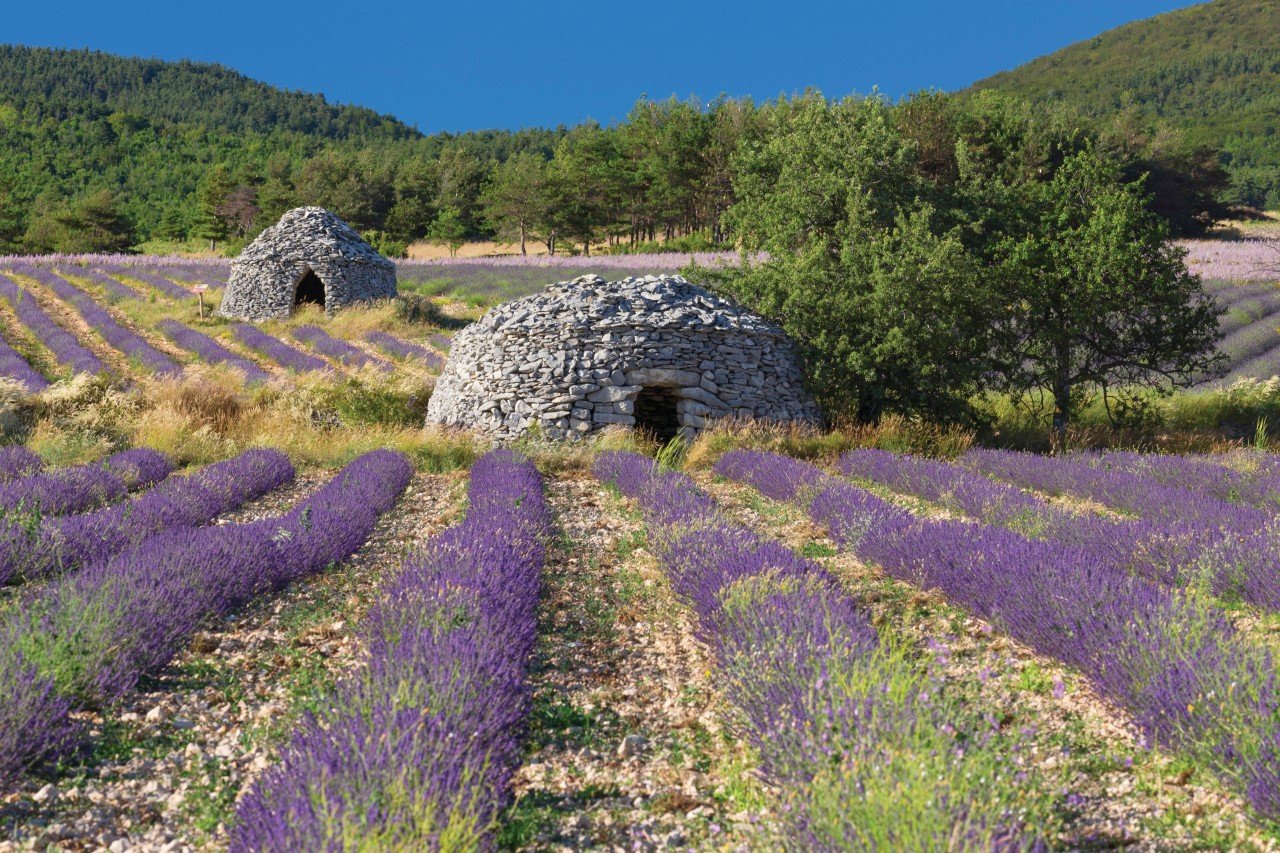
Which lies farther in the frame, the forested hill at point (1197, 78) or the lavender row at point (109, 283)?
the forested hill at point (1197, 78)

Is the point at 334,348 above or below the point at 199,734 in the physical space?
above

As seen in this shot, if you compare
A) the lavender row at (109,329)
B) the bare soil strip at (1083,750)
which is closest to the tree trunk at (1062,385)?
the bare soil strip at (1083,750)

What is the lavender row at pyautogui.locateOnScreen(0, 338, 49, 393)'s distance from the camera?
13719mm

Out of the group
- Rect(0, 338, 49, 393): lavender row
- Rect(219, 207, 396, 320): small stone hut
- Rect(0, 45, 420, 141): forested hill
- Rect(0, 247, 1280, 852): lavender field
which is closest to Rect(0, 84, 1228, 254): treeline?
Rect(219, 207, 396, 320): small stone hut

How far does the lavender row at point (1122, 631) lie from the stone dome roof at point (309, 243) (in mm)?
21543

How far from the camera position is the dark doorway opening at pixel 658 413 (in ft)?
41.7

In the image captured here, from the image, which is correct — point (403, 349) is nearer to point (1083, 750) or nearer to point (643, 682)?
point (643, 682)

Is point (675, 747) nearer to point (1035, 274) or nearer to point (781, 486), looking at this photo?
point (781, 486)

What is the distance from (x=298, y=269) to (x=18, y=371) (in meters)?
10.2

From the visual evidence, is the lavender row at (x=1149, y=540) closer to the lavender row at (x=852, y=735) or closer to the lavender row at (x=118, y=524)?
the lavender row at (x=852, y=735)

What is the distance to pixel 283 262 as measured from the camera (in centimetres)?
2441

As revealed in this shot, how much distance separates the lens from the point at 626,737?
132 inches

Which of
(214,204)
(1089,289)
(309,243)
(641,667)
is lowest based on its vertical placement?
(641,667)

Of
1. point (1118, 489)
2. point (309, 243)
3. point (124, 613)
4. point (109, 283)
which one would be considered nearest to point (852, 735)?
point (124, 613)
